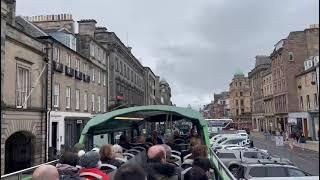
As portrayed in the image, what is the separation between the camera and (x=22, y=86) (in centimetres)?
2436

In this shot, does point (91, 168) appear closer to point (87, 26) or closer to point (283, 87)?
point (87, 26)

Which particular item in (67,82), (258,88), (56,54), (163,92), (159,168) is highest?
(163,92)

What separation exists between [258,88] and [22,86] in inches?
3388

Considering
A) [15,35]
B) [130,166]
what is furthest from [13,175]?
[15,35]

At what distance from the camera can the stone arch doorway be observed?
2542 centimetres

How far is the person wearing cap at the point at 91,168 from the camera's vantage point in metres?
5.46

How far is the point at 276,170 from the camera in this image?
52.8ft

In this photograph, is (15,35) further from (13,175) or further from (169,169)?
(169,169)

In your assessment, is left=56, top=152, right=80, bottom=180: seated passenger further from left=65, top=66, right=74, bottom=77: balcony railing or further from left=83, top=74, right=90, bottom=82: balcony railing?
left=83, top=74, right=90, bottom=82: balcony railing

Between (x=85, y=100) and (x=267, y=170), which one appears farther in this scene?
(x=85, y=100)

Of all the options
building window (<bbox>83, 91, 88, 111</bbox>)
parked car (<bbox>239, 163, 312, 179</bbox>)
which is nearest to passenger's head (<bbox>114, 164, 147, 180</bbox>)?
parked car (<bbox>239, 163, 312, 179</bbox>)

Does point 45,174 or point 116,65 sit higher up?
point 116,65

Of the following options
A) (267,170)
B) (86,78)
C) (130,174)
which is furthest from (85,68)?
(130,174)

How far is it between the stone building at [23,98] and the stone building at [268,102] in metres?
66.5
